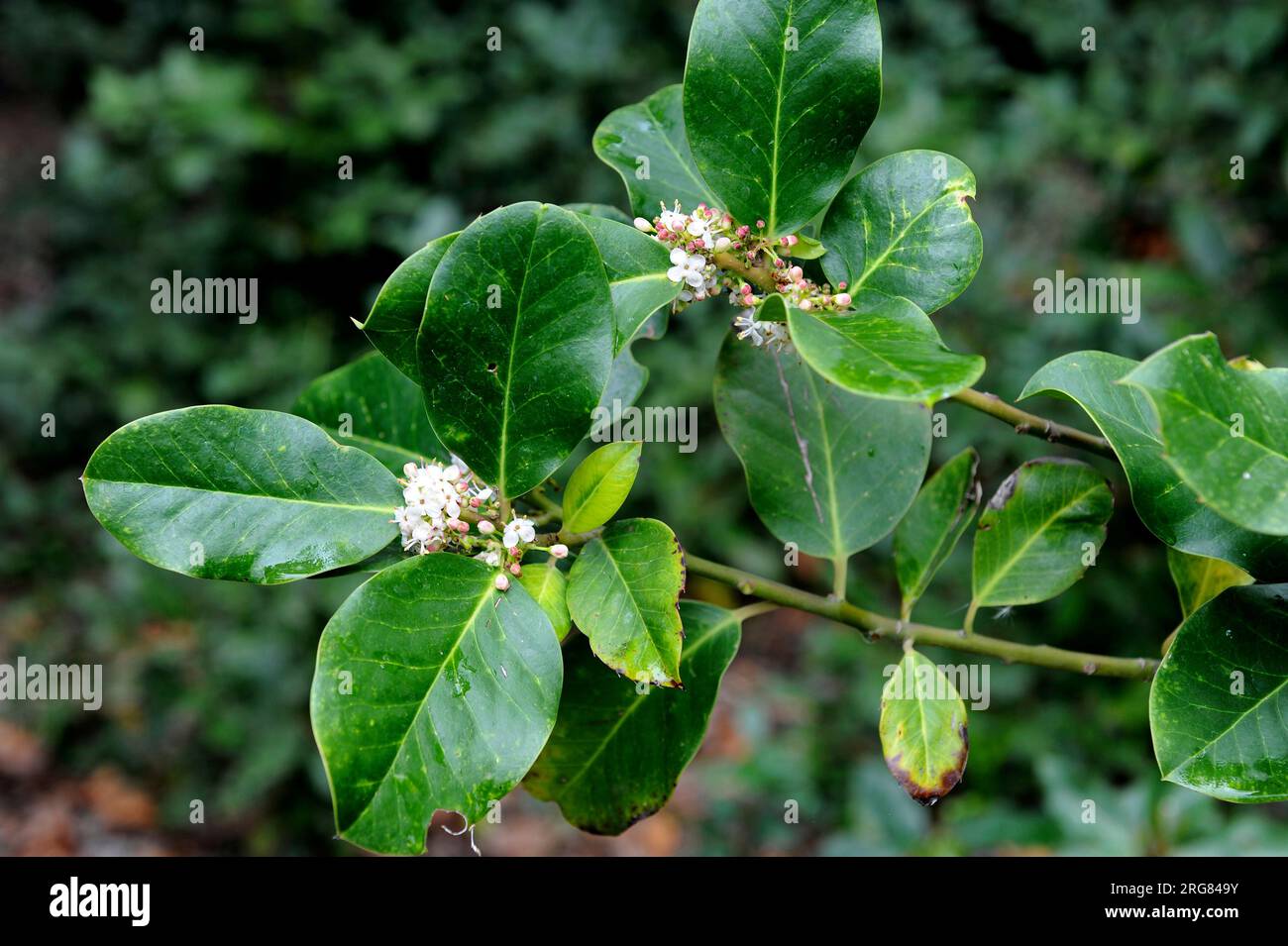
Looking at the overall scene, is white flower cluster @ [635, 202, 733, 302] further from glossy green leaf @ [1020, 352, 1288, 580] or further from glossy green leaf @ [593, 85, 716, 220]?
glossy green leaf @ [1020, 352, 1288, 580]

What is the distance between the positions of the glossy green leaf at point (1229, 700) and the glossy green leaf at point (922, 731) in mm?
142

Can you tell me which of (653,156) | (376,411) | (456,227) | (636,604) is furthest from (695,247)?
(456,227)

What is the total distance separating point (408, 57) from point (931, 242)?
2679 millimetres

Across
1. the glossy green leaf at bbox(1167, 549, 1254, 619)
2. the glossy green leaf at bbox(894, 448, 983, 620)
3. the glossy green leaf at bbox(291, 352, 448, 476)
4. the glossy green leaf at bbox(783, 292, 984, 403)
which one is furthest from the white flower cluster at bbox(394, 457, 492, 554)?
the glossy green leaf at bbox(1167, 549, 1254, 619)

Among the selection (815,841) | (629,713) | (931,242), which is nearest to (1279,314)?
(815,841)

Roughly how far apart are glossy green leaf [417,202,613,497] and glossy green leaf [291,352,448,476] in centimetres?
19

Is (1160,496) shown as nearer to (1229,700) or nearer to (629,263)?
(1229,700)

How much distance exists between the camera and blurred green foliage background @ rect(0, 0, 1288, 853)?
89.9 inches

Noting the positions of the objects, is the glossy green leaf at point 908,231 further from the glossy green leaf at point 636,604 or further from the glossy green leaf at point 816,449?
the glossy green leaf at point 636,604

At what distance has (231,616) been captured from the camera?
2621mm

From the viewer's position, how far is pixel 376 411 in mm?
966

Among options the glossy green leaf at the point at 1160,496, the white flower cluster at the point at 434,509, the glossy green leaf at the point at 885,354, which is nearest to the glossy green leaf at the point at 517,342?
the white flower cluster at the point at 434,509

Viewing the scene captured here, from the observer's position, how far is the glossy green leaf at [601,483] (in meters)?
0.76
